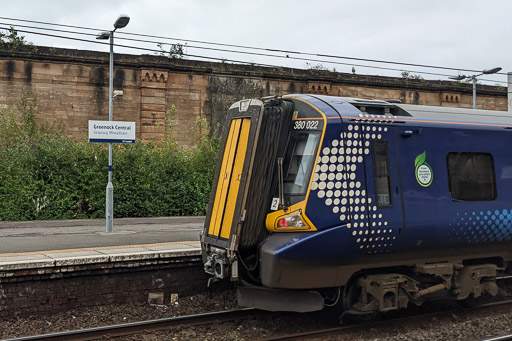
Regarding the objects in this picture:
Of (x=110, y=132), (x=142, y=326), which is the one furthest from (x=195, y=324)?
(x=110, y=132)

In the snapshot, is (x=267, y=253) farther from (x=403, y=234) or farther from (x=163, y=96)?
(x=163, y=96)

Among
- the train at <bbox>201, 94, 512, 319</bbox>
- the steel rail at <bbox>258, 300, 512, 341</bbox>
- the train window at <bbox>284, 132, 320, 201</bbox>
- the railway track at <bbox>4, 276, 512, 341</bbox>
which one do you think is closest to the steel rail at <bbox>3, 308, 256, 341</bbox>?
the railway track at <bbox>4, 276, 512, 341</bbox>

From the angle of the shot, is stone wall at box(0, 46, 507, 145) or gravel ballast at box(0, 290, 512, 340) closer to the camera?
gravel ballast at box(0, 290, 512, 340)

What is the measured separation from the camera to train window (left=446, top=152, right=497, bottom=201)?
8312 millimetres

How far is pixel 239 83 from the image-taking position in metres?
30.0

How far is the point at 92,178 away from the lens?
2039 cm

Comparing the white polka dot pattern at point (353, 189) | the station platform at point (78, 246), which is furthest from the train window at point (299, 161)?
the station platform at point (78, 246)

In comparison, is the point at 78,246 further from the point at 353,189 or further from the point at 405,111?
the point at 405,111

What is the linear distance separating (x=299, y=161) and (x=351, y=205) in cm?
91

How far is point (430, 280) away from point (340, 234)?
2.05 metres

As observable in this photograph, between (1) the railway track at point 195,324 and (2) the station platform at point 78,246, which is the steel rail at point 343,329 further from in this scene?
(2) the station platform at point 78,246

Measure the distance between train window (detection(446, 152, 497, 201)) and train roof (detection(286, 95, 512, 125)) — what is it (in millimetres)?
585

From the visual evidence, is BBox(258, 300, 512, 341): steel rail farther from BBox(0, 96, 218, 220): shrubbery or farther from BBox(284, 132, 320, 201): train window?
BBox(0, 96, 218, 220): shrubbery

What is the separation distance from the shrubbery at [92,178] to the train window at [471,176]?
14.6 m
